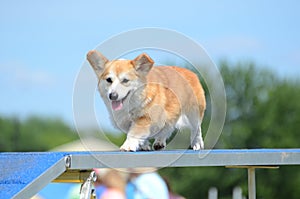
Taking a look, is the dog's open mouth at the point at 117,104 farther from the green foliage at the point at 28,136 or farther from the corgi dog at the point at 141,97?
the green foliage at the point at 28,136

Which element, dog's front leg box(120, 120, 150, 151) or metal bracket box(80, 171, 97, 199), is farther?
dog's front leg box(120, 120, 150, 151)

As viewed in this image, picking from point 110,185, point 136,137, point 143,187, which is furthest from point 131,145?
point 143,187

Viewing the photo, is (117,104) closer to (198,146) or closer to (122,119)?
(122,119)

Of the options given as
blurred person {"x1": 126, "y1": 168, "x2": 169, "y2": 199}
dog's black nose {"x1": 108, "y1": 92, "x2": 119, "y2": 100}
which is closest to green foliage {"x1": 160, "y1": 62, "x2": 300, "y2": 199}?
blurred person {"x1": 126, "y1": 168, "x2": 169, "y2": 199}

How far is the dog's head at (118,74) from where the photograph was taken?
407 cm

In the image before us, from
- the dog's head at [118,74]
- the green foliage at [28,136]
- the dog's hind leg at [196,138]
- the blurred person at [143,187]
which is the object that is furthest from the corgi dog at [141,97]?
the green foliage at [28,136]

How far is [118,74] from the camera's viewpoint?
13.4ft

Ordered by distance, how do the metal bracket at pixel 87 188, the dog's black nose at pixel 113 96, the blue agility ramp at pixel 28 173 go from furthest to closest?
the dog's black nose at pixel 113 96 → the metal bracket at pixel 87 188 → the blue agility ramp at pixel 28 173

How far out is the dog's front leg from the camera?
419 centimetres

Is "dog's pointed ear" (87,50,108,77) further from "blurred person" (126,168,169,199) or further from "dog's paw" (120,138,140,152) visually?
"blurred person" (126,168,169,199)

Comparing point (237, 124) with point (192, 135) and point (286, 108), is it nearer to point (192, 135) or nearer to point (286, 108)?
point (286, 108)

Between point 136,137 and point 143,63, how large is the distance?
0.46 meters

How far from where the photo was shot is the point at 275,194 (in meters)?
20.6

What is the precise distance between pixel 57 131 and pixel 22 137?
1.11m
